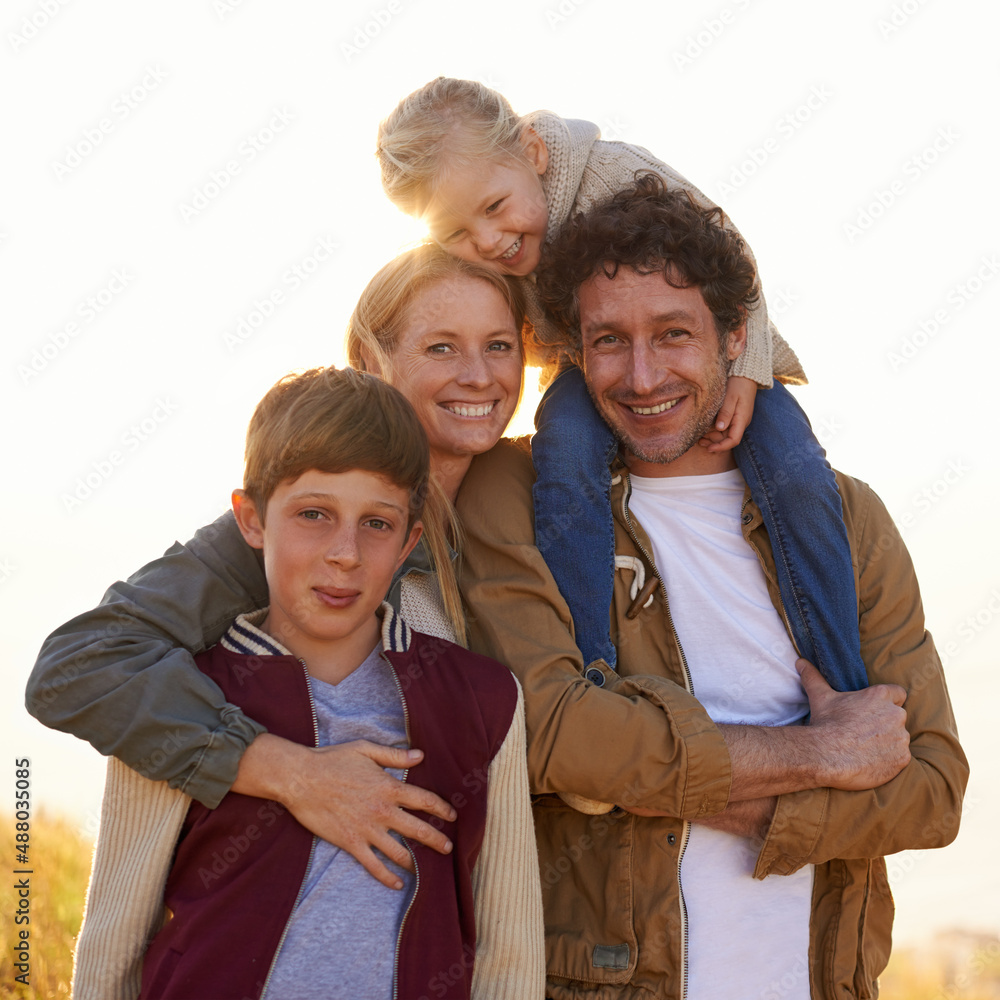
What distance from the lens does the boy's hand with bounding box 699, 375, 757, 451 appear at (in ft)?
10.6

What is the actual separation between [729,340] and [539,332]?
649 millimetres

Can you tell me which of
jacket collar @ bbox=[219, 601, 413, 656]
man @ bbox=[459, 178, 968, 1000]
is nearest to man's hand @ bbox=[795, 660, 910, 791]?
man @ bbox=[459, 178, 968, 1000]

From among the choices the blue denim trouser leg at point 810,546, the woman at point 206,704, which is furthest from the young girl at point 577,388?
the woman at point 206,704

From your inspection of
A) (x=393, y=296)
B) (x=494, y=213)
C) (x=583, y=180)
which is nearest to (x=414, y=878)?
(x=393, y=296)

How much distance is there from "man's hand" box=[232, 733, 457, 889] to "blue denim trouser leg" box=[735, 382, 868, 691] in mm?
1275

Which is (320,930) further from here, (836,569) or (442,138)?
(442,138)

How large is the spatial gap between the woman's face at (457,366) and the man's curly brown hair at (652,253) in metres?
0.25

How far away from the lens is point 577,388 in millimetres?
3324

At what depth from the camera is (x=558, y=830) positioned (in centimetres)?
285

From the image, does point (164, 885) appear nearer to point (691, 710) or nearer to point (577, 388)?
point (691, 710)

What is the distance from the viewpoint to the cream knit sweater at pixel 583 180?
3.56 meters

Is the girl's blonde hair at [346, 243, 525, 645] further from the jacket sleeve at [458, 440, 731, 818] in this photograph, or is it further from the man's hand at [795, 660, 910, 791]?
the man's hand at [795, 660, 910, 791]

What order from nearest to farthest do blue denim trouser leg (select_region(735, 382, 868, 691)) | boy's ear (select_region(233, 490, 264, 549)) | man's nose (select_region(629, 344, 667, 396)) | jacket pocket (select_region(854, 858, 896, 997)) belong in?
boy's ear (select_region(233, 490, 264, 549)), jacket pocket (select_region(854, 858, 896, 997)), blue denim trouser leg (select_region(735, 382, 868, 691)), man's nose (select_region(629, 344, 667, 396))

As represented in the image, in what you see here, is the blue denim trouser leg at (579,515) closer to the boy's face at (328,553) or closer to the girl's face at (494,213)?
the boy's face at (328,553)
